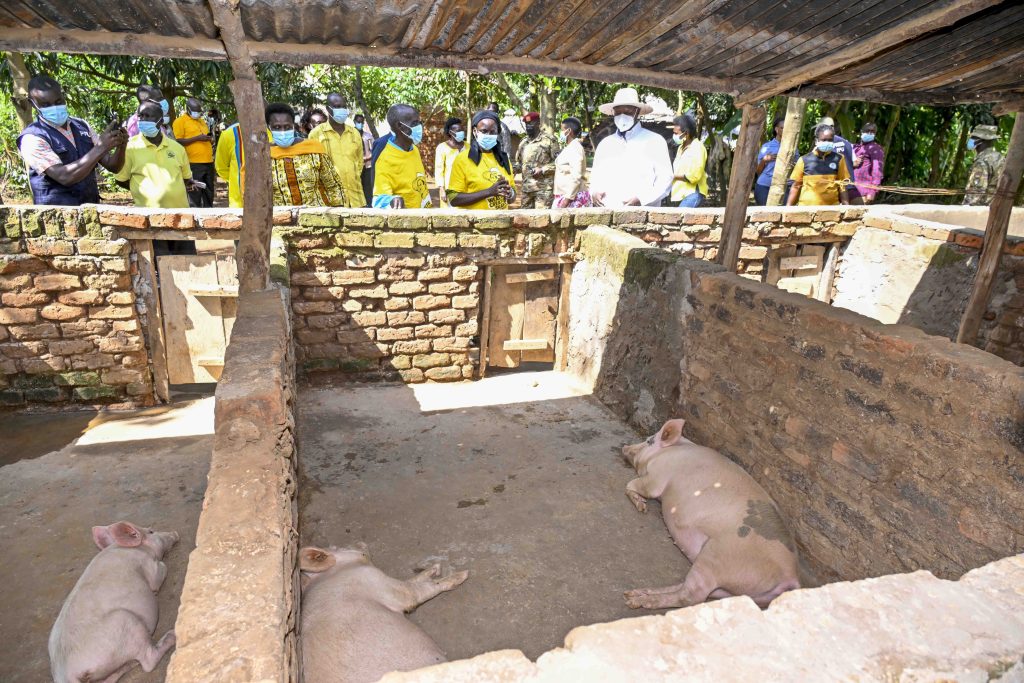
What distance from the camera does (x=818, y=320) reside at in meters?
3.57

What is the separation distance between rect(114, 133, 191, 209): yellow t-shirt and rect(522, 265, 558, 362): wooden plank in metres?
3.68

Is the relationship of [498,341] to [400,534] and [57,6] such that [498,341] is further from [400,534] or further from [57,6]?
[57,6]

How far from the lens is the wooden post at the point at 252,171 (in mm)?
3939

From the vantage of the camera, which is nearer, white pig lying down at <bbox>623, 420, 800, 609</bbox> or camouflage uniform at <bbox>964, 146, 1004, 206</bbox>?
white pig lying down at <bbox>623, 420, 800, 609</bbox>

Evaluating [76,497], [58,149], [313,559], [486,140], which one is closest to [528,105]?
[486,140]

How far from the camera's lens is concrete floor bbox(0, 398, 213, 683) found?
330cm

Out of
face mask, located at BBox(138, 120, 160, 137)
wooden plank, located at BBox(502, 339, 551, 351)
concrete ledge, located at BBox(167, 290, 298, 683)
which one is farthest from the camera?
wooden plank, located at BBox(502, 339, 551, 351)

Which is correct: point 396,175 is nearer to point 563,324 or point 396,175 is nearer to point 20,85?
point 563,324

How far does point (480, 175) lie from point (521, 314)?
1.51 meters

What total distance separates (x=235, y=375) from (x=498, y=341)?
395 cm

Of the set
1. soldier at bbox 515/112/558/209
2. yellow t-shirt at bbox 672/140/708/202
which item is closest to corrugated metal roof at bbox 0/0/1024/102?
yellow t-shirt at bbox 672/140/708/202

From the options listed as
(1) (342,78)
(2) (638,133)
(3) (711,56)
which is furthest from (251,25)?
(1) (342,78)

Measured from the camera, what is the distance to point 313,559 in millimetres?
3008

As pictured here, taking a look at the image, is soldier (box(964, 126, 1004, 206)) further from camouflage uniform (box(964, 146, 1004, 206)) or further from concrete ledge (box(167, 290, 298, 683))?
concrete ledge (box(167, 290, 298, 683))
